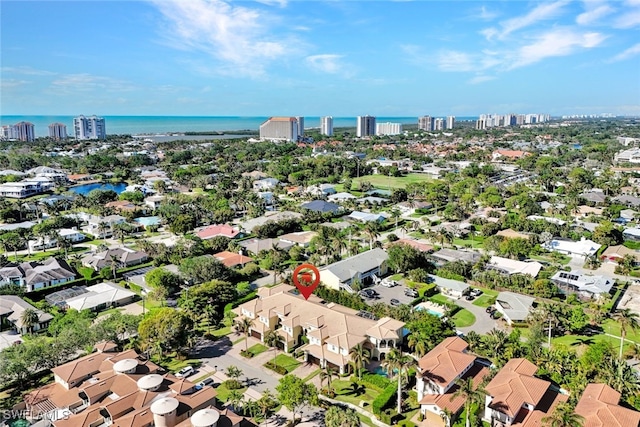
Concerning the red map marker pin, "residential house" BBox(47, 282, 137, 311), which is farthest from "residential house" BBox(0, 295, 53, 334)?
the red map marker pin

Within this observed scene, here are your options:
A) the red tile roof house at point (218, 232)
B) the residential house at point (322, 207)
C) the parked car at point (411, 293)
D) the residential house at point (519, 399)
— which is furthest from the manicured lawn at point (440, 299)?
the residential house at point (322, 207)

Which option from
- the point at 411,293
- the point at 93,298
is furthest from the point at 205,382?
the point at 411,293

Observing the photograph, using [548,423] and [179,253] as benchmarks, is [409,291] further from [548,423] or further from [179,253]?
[179,253]

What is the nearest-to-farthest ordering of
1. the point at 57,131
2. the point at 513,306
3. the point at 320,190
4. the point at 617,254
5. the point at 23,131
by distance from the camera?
the point at 513,306
the point at 617,254
the point at 320,190
the point at 23,131
the point at 57,131

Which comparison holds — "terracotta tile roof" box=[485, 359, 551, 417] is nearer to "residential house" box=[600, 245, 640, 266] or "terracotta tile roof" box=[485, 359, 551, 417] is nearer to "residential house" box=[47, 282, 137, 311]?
"residential house" box=[600, 245, 640, 266]

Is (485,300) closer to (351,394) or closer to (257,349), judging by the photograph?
(351,394)
